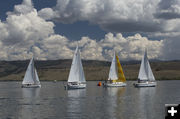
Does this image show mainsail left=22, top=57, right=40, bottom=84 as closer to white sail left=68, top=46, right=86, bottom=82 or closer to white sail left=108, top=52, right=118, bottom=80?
white sail left=68, top=46, right=86, bottom=82

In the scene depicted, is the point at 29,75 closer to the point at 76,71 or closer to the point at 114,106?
the point at 76,71

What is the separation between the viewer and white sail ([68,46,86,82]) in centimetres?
9931

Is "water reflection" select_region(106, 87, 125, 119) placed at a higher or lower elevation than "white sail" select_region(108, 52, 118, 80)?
lower

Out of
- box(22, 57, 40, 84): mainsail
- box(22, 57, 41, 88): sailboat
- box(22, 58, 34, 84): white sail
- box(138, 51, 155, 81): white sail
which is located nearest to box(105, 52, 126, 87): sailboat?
box(138, 51, 155, 81): white sail

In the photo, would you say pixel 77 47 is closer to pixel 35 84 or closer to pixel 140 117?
pixel 35 84

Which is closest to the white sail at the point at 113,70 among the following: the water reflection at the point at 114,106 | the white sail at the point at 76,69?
the white sail at the point at 76,69

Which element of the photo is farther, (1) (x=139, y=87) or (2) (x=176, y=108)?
(1) (x=139, y=87)

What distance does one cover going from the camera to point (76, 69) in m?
100

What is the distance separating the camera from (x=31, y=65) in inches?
4801

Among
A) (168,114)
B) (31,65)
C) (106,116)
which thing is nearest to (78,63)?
(31,65)

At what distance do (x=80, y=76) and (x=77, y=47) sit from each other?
11.4 metres

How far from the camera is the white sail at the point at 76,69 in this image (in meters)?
99.3

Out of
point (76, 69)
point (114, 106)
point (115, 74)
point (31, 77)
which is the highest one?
point (76, 69)

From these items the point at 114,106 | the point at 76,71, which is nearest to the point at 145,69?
the point at 76,71
